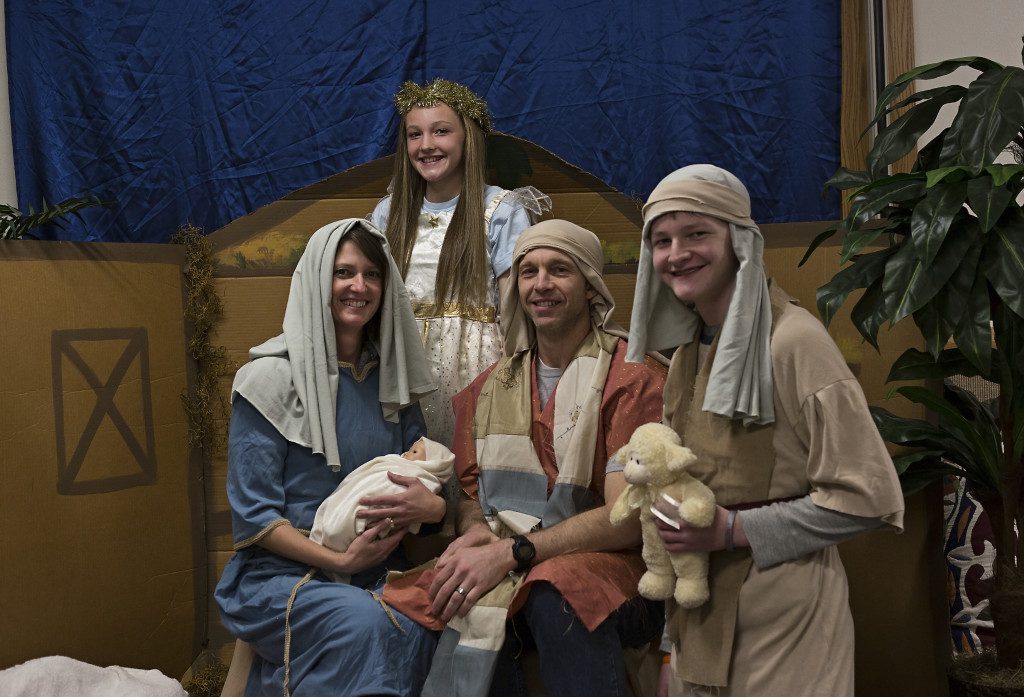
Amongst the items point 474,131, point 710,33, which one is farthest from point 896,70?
point 474,131

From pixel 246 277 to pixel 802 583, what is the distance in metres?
2.41

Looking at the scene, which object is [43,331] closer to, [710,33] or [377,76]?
[377,76]

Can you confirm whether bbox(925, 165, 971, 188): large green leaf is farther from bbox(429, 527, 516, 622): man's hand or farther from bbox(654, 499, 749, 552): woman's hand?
bbox(429, 527, 516, 622): man's hand

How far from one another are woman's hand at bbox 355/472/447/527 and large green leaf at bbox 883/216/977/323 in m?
1.30

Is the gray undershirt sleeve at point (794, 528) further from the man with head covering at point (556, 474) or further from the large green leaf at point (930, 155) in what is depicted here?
the large green leaf at point (930, 155)

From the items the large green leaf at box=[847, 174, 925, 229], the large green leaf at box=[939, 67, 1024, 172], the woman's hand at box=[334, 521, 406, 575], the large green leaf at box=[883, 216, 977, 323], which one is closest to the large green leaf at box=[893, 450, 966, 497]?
the large green leaf at box=[883, 216, 977, 323]

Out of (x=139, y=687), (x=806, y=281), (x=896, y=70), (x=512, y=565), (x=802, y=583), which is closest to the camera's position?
(x=802, y=583)

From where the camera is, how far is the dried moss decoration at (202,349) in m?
3.55

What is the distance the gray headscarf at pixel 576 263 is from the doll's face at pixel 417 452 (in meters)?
0.36

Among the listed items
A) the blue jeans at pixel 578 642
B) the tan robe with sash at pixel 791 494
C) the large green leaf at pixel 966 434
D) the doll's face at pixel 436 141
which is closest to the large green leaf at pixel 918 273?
the large green leaf at pixel 966 434

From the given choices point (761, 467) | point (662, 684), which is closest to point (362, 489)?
point (662, 684)

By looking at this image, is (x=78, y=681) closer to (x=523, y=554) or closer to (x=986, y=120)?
(x=523, y=554)

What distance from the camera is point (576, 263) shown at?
263 cm

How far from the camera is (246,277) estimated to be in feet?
11.7
